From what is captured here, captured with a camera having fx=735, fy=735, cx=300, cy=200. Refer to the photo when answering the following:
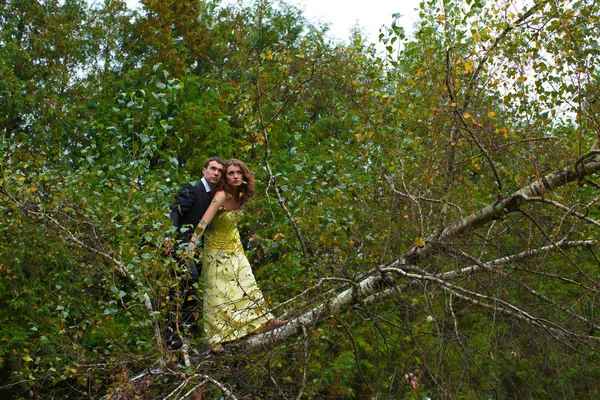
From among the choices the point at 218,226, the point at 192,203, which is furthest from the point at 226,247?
the point at 192,203

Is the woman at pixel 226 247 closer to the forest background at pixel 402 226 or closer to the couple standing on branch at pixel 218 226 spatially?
the couple standing on branch at pixel 218 226

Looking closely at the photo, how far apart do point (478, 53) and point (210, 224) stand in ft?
8.07

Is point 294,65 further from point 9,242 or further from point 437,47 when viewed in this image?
point 9,242

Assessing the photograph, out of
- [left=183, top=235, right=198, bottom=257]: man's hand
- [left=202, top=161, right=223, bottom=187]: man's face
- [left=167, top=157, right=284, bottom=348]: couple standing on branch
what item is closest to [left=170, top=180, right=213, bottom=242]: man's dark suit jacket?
[left=167, top=157, right=284, bottom=348]: couple standing on branch

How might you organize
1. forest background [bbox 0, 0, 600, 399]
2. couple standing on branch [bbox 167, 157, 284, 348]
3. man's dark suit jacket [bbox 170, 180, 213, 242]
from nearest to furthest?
forest background [bbox 0, 0, 600, 399]
couple standing on branch [bbox 167, 157, 284, 348]
man's dark suit jacket [bbox 170, 180, 213, 242]

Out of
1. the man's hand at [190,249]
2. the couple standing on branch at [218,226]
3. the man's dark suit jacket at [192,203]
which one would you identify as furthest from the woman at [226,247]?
the man's hand at [190,249]

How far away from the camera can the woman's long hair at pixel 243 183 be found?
5562 mm

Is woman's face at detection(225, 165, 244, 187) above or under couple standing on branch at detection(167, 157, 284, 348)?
above

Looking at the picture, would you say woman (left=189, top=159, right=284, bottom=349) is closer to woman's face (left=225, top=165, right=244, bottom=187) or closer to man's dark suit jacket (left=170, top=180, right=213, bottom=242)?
woman's face (left=225, top=165, right=244, bottom=187)

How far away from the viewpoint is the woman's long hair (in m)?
5.56

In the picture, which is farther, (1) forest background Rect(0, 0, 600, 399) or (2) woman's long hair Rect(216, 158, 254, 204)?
(2) woman's long hair Rect(216, 158, 254, 204)

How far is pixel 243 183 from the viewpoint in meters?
5.63

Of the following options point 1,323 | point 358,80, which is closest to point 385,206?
point 358,80

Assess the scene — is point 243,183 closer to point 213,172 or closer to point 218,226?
point 213,172
